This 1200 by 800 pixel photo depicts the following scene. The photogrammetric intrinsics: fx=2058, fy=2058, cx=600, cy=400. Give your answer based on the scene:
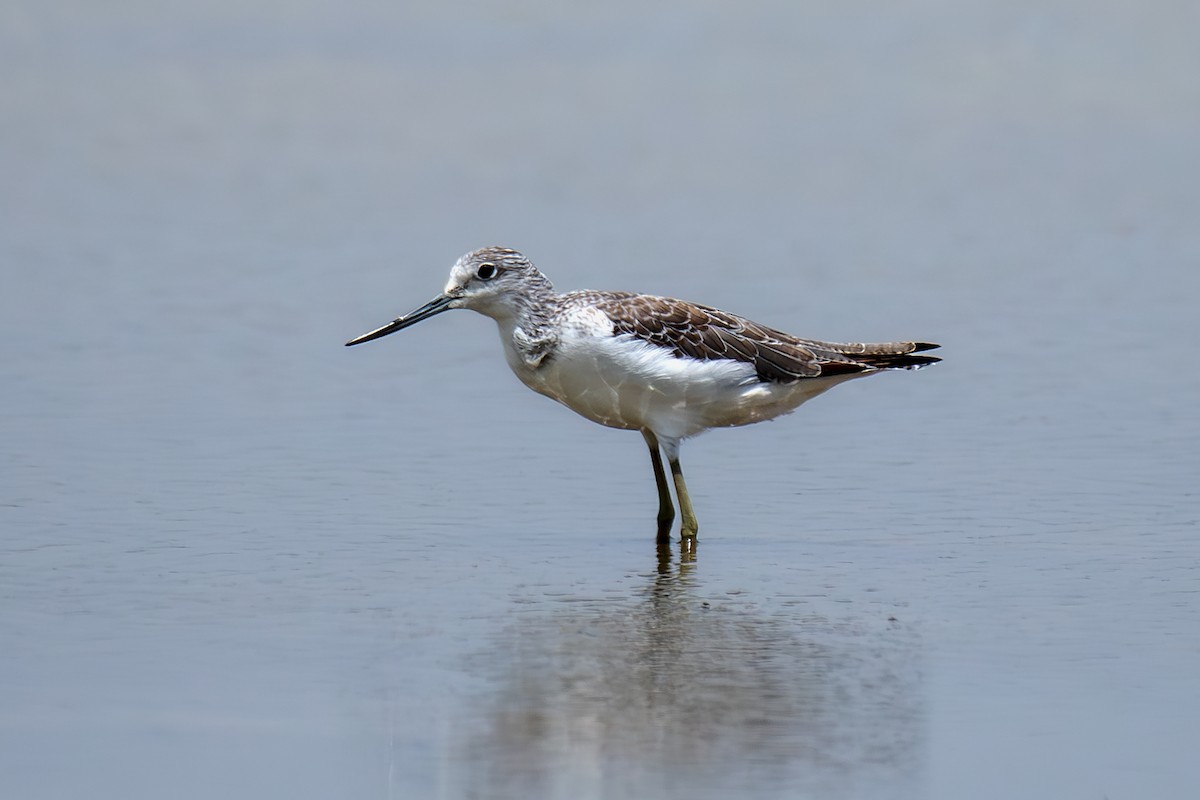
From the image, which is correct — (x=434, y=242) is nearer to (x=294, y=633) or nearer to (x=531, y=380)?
(x=531, y=380)

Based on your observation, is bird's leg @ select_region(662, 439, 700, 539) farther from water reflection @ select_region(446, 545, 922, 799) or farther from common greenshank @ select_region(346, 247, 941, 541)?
water reflection @ select_region(446, 545, 922, 799)

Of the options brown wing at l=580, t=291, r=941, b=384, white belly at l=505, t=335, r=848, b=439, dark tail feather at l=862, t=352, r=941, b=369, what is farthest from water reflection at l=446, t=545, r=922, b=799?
dark tail feather at l=862, t=352, r=941, b=369

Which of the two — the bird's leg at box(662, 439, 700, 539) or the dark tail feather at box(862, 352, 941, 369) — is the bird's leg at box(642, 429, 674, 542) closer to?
the bird's leg at box(662, 439, 700, 539)

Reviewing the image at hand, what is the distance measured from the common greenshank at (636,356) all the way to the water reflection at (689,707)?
1.65 meters

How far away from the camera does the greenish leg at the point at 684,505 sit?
10.4m

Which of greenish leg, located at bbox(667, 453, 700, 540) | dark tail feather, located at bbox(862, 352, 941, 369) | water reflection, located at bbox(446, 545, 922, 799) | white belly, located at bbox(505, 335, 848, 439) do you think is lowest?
water reflection, located at bbox(446, 545, 922, 799)

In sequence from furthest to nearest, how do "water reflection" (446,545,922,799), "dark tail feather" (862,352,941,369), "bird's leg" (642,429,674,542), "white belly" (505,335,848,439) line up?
"dark tail feather" (862,352,941,369), "bird's leg" (642,429,674,542), "white belly" (505,335,848,439), "water reflection" (446,545,922,799)

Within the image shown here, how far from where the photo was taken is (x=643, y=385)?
10.5m

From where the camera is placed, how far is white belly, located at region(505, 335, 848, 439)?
10.4 meters

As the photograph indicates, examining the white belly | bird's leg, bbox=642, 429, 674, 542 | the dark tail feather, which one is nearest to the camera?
the white belly

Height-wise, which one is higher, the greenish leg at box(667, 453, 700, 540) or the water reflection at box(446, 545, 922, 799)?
the greenish leg at box(667, 453, 700, 540)

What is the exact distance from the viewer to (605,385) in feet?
34.3

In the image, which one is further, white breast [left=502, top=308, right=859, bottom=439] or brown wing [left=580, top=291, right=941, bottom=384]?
brown wing [left=580, top=291, right=941, bottom=384]

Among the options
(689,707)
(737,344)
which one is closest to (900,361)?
(737,344)
